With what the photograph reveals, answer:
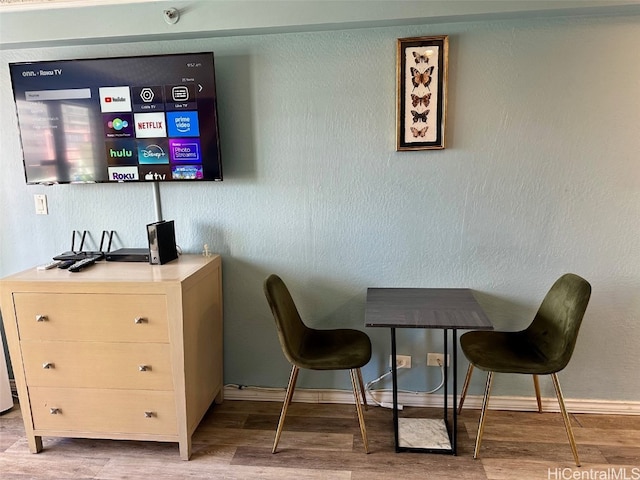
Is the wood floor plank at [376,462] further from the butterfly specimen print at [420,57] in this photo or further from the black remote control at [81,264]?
the butterfly specimen print at [420,57]

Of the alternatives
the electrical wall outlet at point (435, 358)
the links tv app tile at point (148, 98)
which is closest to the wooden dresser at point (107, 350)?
the links tv app tile at point (148, 98)

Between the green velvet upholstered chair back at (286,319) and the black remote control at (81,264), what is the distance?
0.96 meters

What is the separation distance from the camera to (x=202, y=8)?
2.11 m

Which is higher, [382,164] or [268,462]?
[382,164]

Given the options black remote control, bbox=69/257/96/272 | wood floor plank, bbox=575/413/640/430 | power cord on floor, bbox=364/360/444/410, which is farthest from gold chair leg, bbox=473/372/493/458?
black remote control, bbox=69/257/96/272

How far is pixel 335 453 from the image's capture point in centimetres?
201

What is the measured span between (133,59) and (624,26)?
2.47 m

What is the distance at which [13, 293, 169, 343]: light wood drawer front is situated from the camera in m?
1.89

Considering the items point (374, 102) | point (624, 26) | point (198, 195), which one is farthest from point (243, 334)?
point (624, 26)

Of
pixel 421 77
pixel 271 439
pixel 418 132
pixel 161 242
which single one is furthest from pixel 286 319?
pixel 421 77

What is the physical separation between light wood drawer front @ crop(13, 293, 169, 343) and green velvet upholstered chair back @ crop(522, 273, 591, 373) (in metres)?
1.80

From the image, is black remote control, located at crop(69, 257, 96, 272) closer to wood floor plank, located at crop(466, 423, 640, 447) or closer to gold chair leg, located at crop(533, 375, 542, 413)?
wood floor plank, located at crop(466, 423, 640, 447)

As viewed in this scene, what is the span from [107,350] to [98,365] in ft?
0.32

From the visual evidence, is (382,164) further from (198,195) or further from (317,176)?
(198,195)
